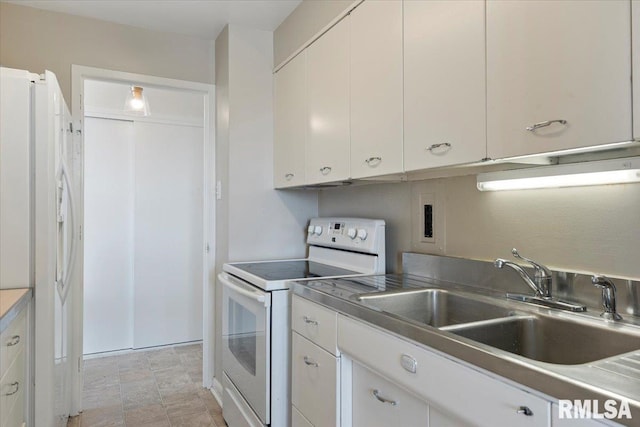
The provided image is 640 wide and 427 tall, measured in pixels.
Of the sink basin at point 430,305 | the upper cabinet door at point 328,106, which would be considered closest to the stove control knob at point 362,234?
the upper cabinet door at point 328,106

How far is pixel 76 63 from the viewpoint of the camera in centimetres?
255

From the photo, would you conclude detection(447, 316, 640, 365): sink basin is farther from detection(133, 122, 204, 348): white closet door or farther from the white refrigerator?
detection(133, 122, 204, 348): white closet door

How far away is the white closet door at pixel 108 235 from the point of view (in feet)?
11.5

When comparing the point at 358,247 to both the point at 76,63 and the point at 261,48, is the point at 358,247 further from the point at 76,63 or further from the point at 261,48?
the point at 76,63

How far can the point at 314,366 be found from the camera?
156cm

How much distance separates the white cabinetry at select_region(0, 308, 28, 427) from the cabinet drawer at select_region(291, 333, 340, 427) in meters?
1.01

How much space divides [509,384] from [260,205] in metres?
2.06

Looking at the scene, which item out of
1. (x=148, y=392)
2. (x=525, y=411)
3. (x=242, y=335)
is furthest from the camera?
(x=148, y=392)

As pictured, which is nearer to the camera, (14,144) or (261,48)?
(14,144)

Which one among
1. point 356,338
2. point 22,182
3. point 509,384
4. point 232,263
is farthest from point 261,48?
point 509,384

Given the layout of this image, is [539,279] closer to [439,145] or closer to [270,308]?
[439,145]

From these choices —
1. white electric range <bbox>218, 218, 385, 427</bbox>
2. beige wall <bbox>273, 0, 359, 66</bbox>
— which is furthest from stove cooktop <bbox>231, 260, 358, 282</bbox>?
beige wall <bbox>273, 0, 359, 66</bbox>

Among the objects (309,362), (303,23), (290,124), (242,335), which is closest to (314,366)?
(309,362)

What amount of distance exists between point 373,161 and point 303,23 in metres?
1.11
